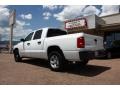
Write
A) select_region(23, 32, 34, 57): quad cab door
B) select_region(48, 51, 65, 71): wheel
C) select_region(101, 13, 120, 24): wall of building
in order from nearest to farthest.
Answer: select_region(48, 51, 65, 71): wheel, select_region(23, 32, 34, 57): quad cab door, select_region(101, 13, 120, 24): wall of building

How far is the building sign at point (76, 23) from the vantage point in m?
21.0

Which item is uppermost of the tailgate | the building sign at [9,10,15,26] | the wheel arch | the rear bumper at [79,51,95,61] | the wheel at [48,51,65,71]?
the building sign at [9,10,15,26]

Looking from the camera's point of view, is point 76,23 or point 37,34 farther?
point 76,23

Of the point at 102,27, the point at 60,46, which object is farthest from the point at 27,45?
the point at 102,27

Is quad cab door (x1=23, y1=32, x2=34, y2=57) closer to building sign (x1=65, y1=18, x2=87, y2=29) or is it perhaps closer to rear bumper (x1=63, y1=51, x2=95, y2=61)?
rear bumper (x1=63, y1=51, x2=95, y2=61)

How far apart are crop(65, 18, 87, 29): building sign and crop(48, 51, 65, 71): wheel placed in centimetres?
1326

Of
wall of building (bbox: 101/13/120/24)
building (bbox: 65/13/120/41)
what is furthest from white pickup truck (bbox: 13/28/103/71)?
wall of building (bbox: 101/13/120/24)

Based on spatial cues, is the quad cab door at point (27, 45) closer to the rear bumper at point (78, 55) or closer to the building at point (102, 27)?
the rear bumper at point (78, 55)

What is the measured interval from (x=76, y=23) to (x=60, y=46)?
47.2 ft

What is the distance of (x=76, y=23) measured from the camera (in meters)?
21.7

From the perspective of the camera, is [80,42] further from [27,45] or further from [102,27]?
[102,27]

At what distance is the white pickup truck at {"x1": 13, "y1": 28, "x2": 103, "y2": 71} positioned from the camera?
23.2 ft

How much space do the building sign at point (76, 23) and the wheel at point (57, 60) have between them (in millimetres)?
13260
